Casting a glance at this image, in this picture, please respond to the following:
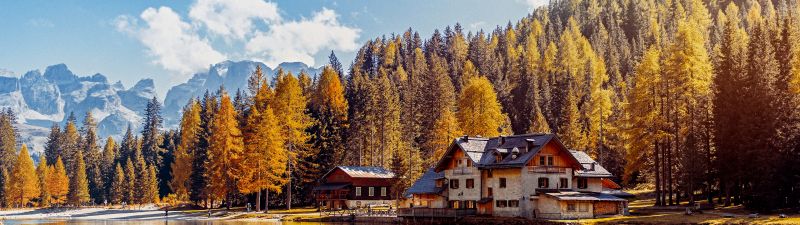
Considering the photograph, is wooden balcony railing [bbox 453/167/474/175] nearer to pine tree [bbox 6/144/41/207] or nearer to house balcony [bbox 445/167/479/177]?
house balcony [bbox 445/167/479/177]

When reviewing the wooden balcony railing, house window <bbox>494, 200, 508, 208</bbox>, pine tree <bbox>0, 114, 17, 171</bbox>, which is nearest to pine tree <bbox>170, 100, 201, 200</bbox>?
pine tree <bbox>0, 114, 17, 171</bbox>

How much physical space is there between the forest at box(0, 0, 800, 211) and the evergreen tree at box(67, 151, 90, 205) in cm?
33

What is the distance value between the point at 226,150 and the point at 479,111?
33.6 metres

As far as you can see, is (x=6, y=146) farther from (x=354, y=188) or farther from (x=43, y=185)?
(x=354, y=188)

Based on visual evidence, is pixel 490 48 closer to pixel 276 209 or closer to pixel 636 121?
pixel 276 209

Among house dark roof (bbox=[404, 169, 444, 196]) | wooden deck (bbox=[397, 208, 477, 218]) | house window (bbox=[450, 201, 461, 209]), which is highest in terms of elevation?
house dark roof (bbox=[404, 169, 444, 196])

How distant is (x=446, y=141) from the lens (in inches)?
3602

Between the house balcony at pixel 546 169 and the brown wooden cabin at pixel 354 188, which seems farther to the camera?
the brown wooden cabin at pixel 354 188

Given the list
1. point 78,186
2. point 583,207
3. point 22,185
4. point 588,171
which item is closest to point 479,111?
point 588,171

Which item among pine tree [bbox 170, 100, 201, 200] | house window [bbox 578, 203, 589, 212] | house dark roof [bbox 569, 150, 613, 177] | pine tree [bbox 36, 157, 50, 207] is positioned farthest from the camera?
pine tree [bbox 36, 157, 50, 207]

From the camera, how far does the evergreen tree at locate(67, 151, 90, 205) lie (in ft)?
477

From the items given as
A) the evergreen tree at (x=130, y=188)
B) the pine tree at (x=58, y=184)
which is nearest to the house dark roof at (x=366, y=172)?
the evergreen tree at (x=130, y=188)

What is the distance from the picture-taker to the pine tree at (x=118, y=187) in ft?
486

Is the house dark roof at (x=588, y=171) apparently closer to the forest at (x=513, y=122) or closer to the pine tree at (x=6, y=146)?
the forest at (x=513, y=122)
